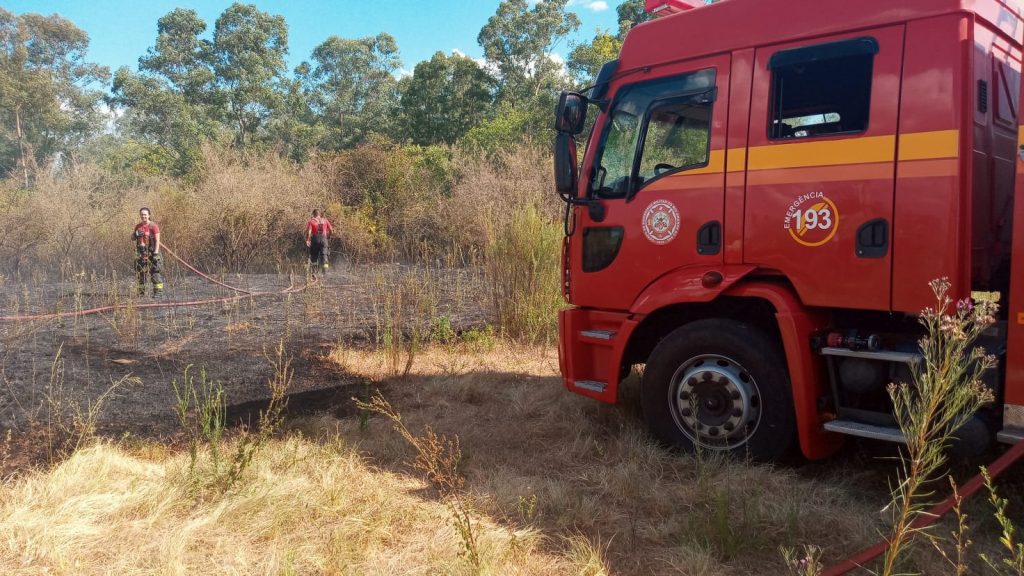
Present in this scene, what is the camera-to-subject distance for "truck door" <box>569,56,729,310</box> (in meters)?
4.10

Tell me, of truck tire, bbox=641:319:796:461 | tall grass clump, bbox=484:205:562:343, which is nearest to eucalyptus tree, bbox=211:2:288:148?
tall grass clump, bbox=484:205:562:343

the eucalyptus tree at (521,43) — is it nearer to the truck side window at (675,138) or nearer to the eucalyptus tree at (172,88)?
the eucalyptus tree at (172,88)

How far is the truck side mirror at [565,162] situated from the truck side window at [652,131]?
21cm

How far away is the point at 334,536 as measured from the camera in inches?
125

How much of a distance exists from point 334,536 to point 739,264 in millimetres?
2602

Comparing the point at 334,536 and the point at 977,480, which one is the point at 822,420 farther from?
the point at 334,536

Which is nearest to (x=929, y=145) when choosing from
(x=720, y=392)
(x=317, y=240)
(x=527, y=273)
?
(x=720, y=392)

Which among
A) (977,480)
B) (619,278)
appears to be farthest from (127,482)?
(977,480)

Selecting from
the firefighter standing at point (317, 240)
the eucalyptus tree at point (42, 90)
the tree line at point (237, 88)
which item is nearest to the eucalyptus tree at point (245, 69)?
the tree line at point (237, 88)

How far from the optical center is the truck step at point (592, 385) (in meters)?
4.59

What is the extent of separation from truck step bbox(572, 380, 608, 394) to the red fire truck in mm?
15

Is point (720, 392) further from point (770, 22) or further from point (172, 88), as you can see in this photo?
point (172, 88)

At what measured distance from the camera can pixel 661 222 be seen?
169 inches

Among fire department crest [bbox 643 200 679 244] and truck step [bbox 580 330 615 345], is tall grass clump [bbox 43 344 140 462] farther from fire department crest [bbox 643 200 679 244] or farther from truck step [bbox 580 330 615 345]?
fire department crest [bbox 643 200 679 244]
